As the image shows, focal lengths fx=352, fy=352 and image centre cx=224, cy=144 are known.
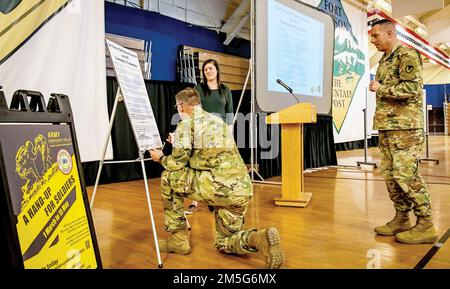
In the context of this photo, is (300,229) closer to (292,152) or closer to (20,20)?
(292,152)

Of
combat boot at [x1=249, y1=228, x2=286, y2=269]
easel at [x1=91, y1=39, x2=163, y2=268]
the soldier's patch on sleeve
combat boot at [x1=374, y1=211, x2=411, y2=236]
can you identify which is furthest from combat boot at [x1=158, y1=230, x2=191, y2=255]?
the soldier's patch on sleeve

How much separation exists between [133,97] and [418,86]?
1.60 m

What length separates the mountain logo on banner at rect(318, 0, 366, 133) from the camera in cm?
694

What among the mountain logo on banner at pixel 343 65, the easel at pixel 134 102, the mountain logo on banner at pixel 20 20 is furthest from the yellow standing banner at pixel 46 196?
the mountain logo on banner at pixel 343 65

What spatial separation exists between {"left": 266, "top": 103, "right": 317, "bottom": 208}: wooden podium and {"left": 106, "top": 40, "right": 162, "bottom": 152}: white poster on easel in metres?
1.28

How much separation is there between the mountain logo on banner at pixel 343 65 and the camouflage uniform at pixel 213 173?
5626 millimetres

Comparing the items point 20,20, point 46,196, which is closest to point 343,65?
point 20,20

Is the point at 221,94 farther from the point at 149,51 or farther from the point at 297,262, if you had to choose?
the point at 149,51

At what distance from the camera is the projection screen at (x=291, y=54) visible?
361 centimetres

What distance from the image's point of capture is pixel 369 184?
397 centimetres

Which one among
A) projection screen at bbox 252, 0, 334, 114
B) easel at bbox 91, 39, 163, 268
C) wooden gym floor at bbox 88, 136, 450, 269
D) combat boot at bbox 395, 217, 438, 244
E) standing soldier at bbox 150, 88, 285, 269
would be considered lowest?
wooden gym floor at bbox 88, 136, 450, 269

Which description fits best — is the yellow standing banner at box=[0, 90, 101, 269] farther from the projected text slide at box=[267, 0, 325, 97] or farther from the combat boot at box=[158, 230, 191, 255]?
the projected text slide at box=[267, 0, 325, 97]

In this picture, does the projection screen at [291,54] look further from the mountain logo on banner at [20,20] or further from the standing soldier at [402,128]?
the mountain logo on banner at [20,20]

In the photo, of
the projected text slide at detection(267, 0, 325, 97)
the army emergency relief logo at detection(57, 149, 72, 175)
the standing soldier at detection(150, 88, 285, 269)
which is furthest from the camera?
the projected text slide at detection(267, 0, 325, 97)
